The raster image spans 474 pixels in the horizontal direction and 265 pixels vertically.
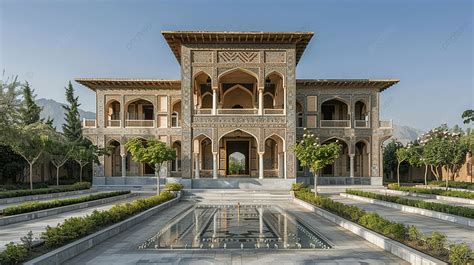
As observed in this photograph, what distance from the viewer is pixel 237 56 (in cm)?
2783

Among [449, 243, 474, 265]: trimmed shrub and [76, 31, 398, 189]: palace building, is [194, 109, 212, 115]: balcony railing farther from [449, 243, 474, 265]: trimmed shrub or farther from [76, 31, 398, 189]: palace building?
[449, 243, 474, 265]: trimmed shrub

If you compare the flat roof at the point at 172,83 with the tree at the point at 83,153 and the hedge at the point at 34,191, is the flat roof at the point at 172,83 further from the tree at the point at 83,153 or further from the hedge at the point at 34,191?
the hedge at the point at 34,191

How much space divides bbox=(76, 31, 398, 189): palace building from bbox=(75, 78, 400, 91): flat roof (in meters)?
0.09

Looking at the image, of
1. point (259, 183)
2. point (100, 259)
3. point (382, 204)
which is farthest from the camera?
point (259, 183)

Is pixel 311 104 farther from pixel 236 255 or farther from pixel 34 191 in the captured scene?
pixel 236 255

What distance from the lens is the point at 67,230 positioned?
8422mm

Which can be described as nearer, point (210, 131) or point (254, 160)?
point (210, 131)

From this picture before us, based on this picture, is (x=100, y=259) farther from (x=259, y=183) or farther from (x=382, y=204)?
(x=259, y=183)

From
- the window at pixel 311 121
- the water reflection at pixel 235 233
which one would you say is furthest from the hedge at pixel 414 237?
the window at pixel 311 121

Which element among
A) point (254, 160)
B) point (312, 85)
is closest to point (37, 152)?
point (254, 160)

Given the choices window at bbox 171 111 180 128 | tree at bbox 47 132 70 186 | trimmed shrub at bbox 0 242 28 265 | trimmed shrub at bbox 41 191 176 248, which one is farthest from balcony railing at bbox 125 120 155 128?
trimmed shrub at bbox 0 242 28 265

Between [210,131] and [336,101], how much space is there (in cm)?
1369

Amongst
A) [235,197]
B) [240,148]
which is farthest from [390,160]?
[235,197]

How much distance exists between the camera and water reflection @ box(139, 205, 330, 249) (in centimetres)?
918
